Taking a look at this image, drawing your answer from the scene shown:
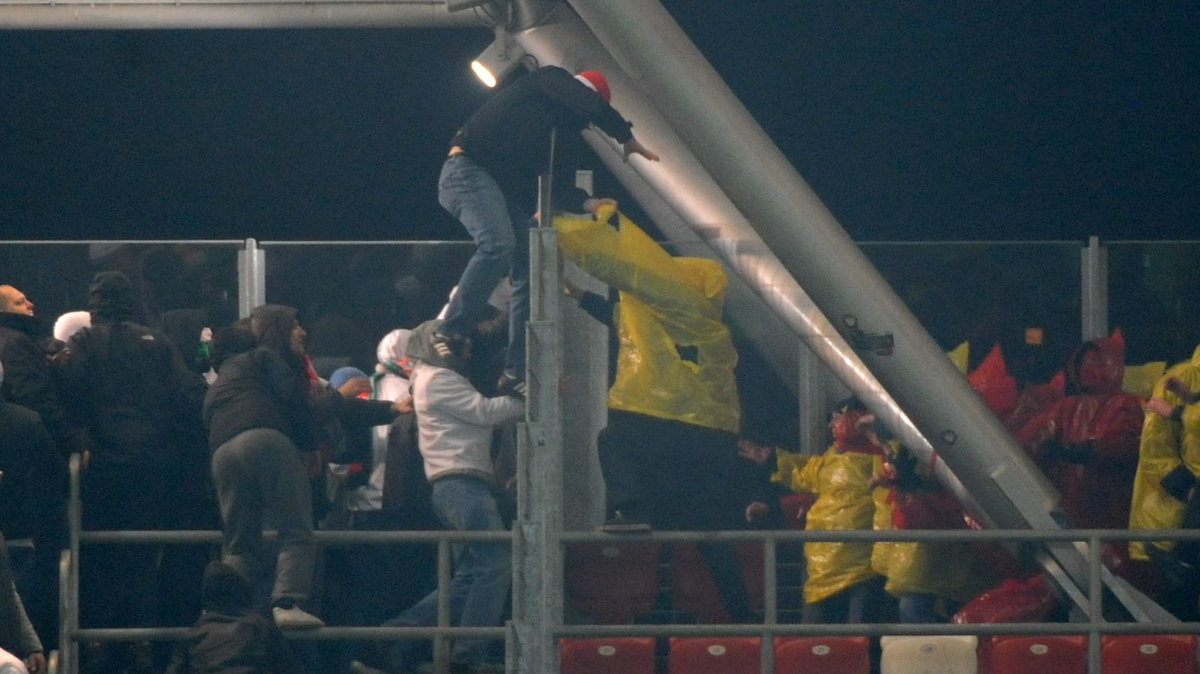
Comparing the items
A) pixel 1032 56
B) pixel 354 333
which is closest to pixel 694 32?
pixel 1032 56

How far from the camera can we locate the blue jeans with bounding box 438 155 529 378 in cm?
937

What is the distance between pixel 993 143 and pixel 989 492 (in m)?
7.22

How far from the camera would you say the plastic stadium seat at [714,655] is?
8688 mm

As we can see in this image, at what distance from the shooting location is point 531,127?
9594 mm

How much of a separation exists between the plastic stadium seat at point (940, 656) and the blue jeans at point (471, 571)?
5.97 ft

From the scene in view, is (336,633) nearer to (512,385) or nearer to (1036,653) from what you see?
(512,385)

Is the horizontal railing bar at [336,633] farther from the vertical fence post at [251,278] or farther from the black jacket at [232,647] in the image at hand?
the vertical fence post at [251,278]

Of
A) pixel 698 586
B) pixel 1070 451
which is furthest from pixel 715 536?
pixel 1070 451

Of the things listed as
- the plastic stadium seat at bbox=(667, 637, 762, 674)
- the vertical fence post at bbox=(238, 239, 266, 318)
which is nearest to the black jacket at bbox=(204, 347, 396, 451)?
the vertical fence post at bbox=(238, 239, 266, 318)

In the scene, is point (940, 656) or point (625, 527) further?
point (940, 656)

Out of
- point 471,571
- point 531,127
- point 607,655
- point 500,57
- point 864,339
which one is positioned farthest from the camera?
point 500,57

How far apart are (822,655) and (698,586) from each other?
62 cm

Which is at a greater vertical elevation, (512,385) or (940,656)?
(512,385)

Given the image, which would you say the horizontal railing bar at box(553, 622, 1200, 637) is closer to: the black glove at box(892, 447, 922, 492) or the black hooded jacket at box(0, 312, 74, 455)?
the black glove at box(892, 447, 922, 492)
